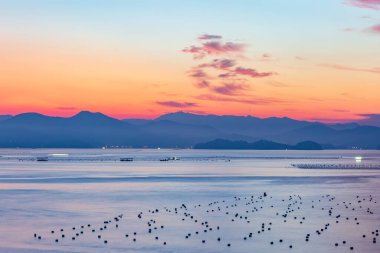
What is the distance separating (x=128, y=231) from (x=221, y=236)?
7086 mm

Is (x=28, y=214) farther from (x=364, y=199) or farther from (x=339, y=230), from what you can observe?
(x=364, y=199)

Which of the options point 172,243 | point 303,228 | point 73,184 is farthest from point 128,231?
point 73,184

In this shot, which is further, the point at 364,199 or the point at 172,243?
the point at 364,199

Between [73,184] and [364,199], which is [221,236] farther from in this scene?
[73,184]

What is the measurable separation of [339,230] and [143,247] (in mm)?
15764

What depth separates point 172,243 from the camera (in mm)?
43125

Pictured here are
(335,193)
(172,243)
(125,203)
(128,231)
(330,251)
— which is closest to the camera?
(330,251)

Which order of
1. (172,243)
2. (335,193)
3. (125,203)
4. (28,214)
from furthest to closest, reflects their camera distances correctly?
(335,193) < (125,203) < (28,214) < (172,243)

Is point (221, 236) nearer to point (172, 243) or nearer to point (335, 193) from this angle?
point (172, 243)

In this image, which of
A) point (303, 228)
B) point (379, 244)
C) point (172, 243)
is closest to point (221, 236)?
point (172, 243)

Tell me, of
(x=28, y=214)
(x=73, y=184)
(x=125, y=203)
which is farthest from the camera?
(x=73, y=184)

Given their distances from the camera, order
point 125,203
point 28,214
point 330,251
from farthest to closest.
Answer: point 125,203 < point 28,214 < point 330,251

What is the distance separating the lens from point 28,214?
2317 inches

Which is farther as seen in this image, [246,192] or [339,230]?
[246,192]
